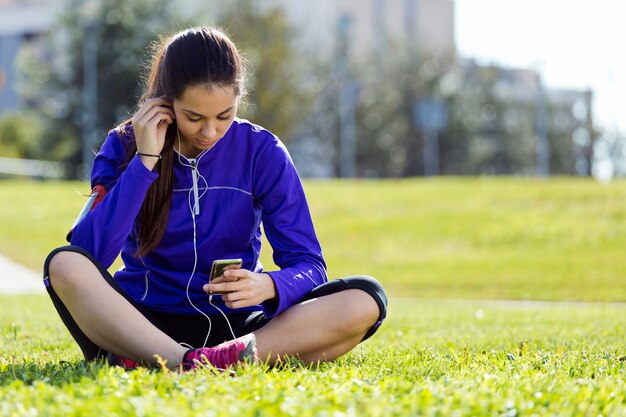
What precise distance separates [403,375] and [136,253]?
4.81ft

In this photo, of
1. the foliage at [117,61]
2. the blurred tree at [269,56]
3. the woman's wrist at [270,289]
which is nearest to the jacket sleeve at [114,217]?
the woman's wrist at [270,289]

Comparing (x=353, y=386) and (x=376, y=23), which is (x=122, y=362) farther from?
(x=376, y=23)

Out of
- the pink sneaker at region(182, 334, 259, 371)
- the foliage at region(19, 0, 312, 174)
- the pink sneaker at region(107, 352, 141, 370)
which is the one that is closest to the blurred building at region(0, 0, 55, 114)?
the foliage at region(19, 0, 312, 174)

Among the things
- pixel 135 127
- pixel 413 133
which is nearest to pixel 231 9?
pixel 413 133

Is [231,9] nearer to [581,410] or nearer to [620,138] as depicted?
[620,138]

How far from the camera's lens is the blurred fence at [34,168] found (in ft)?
137

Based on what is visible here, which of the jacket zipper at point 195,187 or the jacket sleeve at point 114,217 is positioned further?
the jacket zipper at point 195,187

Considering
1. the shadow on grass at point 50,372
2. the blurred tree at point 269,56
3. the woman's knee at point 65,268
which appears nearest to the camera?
the shadow on grass at point 50,372

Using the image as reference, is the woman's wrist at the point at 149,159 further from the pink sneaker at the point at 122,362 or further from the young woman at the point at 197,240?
the pink sneaker at the point at 122,362

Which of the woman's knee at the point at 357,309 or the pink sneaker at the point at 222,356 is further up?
the woman's knee at the point at 357,309

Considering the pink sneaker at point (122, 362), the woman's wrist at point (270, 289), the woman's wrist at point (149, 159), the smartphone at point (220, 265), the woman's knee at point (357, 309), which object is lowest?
the pink sneaker at point (122, 362)

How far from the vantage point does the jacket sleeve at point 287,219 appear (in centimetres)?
452

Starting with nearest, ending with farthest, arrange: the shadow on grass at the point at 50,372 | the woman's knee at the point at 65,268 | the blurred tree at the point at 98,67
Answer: the shadow on grass at the point at 50,372 → the woman's knee at the point at 65,268 → the blurred tree at the point at 98,67

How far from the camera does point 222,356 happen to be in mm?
3879
